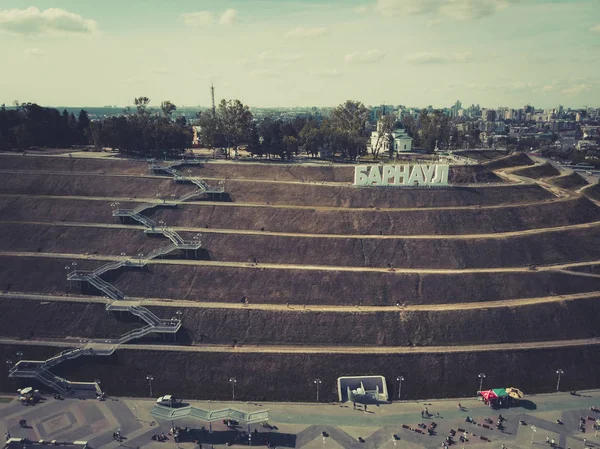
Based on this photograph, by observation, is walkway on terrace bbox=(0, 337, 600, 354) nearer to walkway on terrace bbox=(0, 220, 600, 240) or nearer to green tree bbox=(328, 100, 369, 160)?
walkway on terrace bbox=(0, 220, 600, 240)

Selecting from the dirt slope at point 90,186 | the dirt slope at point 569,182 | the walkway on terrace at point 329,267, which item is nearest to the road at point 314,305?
the walkway on terrace at point 329,267

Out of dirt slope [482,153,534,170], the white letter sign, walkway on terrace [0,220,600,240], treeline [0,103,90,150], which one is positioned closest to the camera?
walkway on terrace [0,220,600,240]

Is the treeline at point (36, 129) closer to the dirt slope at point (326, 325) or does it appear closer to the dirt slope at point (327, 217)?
the dirt slope at point (327, 217)

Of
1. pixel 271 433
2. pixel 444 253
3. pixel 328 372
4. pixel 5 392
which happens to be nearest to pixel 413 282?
pixel 444 253

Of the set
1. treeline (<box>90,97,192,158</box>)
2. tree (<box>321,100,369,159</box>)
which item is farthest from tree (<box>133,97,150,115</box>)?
tree (<box>321,100,369,159</box>)

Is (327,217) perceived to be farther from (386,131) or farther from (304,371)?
(386,131)
